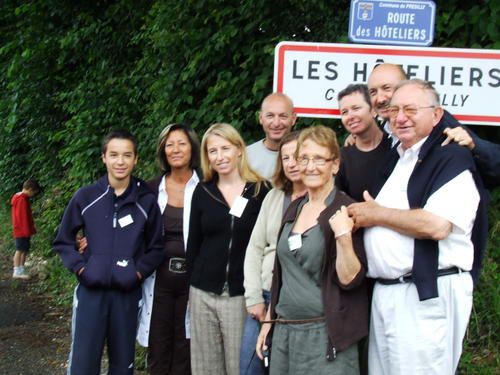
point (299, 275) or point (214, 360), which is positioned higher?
point (299, 275)

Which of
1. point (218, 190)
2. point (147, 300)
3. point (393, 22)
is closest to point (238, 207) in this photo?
point (218, 190)

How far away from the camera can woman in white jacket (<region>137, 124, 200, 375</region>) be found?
427 centimetres

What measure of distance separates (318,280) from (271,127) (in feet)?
4.84

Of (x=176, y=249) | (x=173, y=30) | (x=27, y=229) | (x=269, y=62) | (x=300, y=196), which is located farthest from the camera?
(x=27, y=229)

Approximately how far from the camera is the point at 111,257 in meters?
4.09

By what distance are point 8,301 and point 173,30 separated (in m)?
4.13

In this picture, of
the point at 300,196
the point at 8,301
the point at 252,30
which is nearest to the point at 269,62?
the point at 252,30

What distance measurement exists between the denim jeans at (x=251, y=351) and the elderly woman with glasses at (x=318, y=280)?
0.29 m

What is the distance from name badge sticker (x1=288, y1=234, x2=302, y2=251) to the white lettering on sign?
1.20 metres

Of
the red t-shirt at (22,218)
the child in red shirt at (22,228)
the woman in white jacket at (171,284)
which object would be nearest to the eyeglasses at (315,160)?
the woman in white jacket at (171,284)

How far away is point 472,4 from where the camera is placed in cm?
A: 499

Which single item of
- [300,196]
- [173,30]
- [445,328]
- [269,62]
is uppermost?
[173,30]

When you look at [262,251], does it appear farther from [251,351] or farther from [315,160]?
[315,160]

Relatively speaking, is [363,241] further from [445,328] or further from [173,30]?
[173,30]
